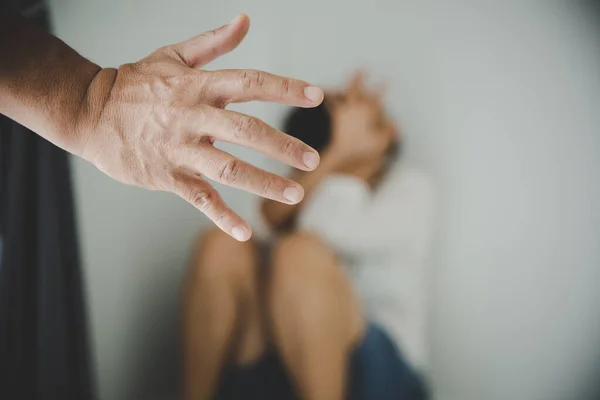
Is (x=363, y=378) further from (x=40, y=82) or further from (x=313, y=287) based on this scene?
(x=40, y=82)

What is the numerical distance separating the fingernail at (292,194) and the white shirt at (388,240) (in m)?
1.03

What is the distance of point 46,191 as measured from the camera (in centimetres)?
112

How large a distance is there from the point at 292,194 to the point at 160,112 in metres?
0.18

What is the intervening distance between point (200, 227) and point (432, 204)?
0.79 meters

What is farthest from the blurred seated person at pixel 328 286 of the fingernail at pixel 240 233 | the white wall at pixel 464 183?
the fingernail at pixel 240 233

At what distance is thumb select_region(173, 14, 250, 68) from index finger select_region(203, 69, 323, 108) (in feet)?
0.30

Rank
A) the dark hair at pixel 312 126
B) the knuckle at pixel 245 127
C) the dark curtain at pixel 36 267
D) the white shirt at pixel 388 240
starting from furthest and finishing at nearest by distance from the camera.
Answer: the dark hair at pixel 312 126 < the white shirt at pixel 388 240 < the dark curtain at pixel 36 267 < the knuckle at pixel 245 127

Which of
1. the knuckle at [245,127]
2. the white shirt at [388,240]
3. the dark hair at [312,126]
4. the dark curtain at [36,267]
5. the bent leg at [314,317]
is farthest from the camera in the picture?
the dark hair at [312,126]

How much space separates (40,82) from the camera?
0.58m

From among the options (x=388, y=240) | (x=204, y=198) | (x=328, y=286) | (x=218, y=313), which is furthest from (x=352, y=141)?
(x=204, y=198)

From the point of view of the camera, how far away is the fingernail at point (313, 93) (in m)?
0.54

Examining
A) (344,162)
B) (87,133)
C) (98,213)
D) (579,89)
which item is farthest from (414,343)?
(87,133)

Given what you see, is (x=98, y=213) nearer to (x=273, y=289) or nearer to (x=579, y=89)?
(x=273, y=289)

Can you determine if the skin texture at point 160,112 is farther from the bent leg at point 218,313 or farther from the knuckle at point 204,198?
the bent leg at point 218,313
